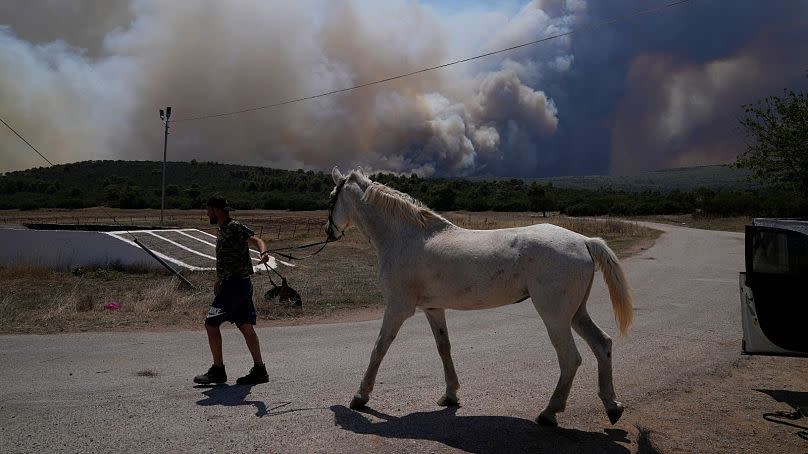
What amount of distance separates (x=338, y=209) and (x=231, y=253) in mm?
1142

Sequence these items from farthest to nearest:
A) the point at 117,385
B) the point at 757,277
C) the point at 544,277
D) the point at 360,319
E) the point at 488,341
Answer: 1. the point at 360,319
2. the point at 488,341
3. the point at 117,385
4. the point at 757,277
5. the point at 544,277

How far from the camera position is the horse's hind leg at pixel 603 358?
15.4 feet

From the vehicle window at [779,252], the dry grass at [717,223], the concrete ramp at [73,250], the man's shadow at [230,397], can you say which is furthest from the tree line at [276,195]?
the man's shadow at [230,397]

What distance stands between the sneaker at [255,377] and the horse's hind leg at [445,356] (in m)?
1.79

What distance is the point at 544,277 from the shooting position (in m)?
4.61

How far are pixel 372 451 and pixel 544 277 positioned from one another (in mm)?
1827

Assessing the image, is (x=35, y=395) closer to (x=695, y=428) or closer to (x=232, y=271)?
(x=232, y=271)

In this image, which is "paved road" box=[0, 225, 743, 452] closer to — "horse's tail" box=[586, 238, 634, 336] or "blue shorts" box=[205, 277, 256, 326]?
"blue shorts" box=[205, 277, 256, 326]

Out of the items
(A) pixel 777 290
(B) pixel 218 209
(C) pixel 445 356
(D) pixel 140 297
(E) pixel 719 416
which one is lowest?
(E) pixel 719 416

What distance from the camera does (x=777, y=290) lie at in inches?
206

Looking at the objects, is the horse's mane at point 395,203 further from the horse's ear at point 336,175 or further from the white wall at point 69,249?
the white wall at point 69,249

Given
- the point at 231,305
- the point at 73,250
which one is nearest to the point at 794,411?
the point at 231,305

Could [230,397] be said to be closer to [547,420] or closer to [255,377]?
[255,377]

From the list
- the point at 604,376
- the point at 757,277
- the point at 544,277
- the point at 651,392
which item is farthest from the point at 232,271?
the point at 757,277
